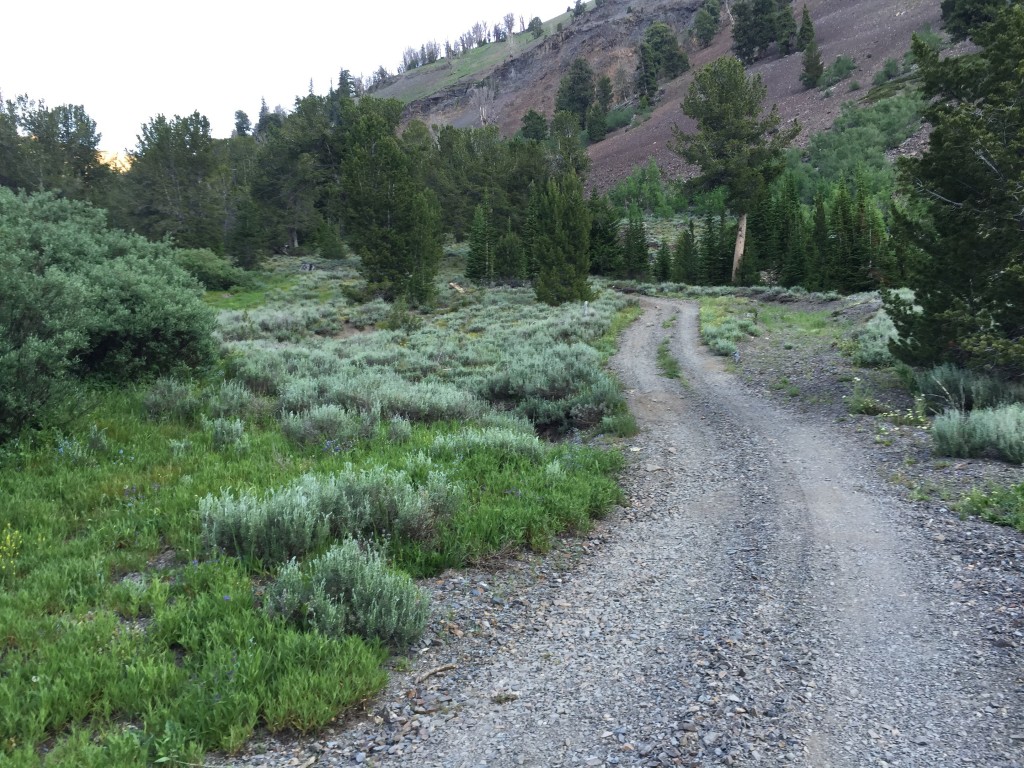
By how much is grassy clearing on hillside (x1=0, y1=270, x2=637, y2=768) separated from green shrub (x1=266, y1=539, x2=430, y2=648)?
2cm

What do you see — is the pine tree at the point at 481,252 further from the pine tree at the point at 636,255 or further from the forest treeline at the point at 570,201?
the pine tree at the point at 636,255

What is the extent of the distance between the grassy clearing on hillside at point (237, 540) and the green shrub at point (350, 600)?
16 millimetres

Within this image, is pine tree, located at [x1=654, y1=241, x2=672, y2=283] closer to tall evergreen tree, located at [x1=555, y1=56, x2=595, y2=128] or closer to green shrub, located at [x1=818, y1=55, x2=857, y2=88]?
green shrub, located at [x1=818, y1=55, x2=857, y2=88]

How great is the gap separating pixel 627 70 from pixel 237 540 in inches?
6021

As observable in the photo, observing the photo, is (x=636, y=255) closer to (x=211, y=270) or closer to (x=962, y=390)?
(x=211, y=270)

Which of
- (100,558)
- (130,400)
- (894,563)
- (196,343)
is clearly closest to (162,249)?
(196,343)

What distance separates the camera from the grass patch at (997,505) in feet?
18.4

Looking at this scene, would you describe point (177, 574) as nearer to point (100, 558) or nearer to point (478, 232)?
point (100, 558)

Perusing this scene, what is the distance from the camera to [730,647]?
4098mm

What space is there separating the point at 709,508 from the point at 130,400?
810cm

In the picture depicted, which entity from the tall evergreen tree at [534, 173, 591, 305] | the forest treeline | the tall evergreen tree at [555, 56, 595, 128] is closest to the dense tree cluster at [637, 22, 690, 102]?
the tall evergreen tree at [555, 56, 595, 128]

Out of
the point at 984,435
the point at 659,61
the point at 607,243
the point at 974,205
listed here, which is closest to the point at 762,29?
the point at 659,61

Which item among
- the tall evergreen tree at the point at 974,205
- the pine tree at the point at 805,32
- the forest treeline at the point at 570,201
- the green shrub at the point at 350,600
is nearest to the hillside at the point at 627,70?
the pine tree at the point at 805,32

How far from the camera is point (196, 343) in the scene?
1025 centimetres
